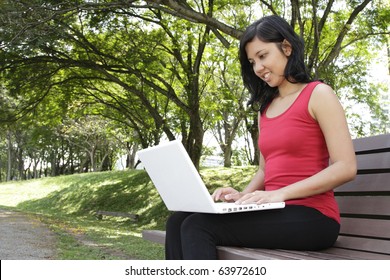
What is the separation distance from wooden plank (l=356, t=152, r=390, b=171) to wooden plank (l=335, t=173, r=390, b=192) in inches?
1.8

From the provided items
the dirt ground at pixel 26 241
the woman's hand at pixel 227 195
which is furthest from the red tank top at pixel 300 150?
the dirt ground at pixel 26 241

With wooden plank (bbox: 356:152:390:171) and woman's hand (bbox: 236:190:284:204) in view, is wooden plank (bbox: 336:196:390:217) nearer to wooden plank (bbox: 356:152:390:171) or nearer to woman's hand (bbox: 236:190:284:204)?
wooden plank (bbox: 356:152:390:171)

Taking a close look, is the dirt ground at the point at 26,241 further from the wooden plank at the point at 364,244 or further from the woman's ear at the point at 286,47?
the woman's ear at the point at 286,47

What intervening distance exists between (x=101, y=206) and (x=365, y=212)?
1762 cm

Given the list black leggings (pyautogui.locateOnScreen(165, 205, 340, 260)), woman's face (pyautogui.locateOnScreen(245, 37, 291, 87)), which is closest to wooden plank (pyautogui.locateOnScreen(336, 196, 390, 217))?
black leggings (pyautogui.locateOnScreen(165, 205, 340, 260))

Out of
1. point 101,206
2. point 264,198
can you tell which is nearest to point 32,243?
point 264,198

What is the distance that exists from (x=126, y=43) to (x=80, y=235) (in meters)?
6.00

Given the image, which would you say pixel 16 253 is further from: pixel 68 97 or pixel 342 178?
pixel 68 97

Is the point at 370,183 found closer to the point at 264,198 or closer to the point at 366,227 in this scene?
the point at 366,227

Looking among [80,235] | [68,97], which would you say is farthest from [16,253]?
[68,97]

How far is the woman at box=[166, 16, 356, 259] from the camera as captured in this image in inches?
96.9

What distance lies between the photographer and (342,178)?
2455 millimetres

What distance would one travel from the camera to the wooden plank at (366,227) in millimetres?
2742
